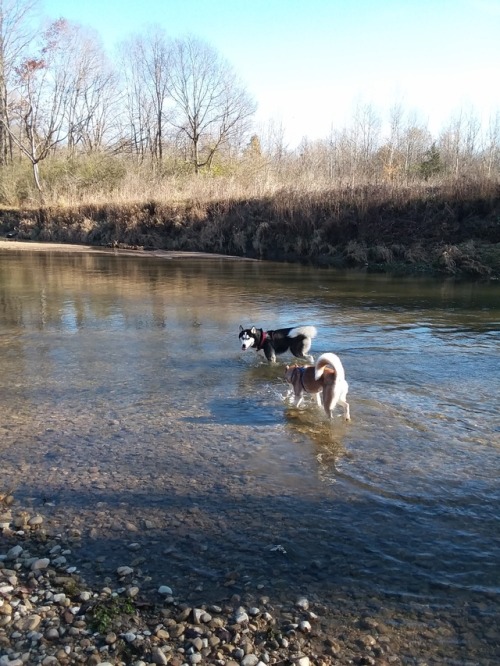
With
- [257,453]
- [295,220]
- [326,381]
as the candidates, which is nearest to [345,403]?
[326,381]

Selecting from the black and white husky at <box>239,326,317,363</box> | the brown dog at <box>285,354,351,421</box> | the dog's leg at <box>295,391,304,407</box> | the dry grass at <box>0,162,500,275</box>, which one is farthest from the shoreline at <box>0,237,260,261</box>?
the brown dog at <box>285,354,351,421</box>

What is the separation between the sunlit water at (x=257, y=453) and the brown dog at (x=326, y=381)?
25cm

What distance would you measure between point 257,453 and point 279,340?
3412 mm

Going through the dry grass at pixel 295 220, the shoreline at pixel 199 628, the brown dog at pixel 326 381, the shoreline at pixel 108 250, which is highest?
the dry grass at pixel 295 220

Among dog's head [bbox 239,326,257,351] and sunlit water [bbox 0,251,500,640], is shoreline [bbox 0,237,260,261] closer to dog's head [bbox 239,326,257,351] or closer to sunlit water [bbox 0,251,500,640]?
sunlit water [bbox 0,251,500,640]

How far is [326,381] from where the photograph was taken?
5891 mm

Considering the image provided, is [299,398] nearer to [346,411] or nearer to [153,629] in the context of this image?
[346,411]

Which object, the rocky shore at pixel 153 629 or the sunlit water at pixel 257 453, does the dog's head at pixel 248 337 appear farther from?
the rocky shore at pixel 153 629

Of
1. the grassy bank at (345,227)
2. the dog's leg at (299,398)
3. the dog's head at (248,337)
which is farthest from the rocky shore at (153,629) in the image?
the grassy bank at (345,227)

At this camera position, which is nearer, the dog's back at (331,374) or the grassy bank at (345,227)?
the dog's back at (331,374)

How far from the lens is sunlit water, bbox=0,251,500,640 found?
373 cm

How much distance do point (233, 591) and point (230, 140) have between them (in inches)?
1893

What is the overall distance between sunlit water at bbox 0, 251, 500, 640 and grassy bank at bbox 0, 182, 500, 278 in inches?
453

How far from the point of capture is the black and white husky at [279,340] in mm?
8344
